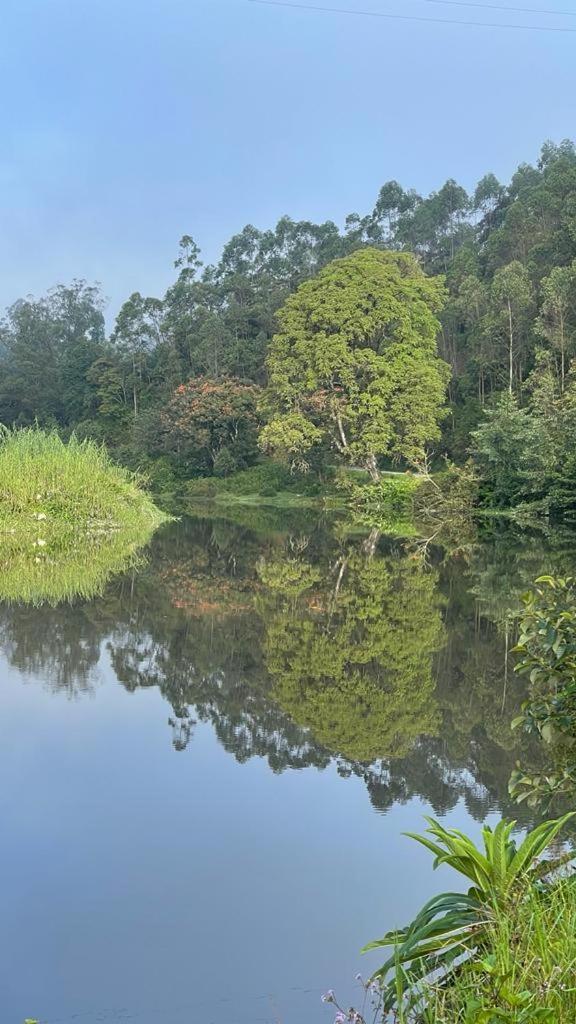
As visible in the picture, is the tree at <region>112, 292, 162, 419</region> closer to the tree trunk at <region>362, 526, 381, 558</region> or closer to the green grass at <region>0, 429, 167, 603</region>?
the green grass at <region>0, 429, 167, 603</region>

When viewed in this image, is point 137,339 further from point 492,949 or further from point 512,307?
point 492,949

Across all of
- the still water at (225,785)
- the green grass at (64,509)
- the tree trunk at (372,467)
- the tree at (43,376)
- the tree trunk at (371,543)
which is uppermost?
the tree at (43,376)

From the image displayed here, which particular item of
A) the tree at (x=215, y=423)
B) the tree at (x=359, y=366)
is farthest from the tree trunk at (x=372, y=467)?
the tree at (x=215, y=423)

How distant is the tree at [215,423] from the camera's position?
3397 cm

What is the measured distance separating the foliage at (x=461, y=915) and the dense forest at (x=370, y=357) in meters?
17.9

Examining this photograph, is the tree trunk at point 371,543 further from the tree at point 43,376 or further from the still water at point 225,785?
the tree at point 43,376

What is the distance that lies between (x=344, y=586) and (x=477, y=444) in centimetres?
1309

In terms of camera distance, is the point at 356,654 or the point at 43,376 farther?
the point at 43,376

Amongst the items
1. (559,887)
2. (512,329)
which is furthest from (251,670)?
(512,329)

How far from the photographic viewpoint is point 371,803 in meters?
4.04

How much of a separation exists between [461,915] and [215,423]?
106 ft

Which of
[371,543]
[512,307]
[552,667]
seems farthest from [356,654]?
[512,307]

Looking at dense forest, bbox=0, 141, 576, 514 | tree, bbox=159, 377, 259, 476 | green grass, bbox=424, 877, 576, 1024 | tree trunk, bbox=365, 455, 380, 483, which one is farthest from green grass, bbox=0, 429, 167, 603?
tree, bbox=159, 377, 259, 476

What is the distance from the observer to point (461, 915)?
2367 millimetres
